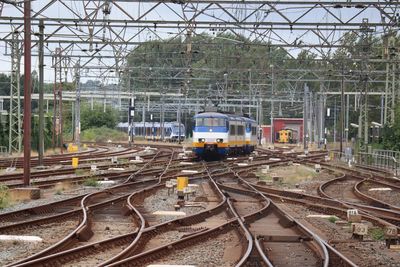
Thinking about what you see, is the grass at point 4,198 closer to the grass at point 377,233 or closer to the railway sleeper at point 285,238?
the railway sleeper at point 285,238

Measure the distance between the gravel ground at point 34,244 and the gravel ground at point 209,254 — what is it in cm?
208

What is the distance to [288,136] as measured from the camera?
101m

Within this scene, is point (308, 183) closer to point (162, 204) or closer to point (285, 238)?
point (162, 204)

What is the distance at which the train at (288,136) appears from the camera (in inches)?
3955

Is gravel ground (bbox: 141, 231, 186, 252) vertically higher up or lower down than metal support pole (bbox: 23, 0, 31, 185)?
lower down

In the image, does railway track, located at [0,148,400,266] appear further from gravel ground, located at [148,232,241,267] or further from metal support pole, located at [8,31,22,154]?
metal support pole, located at [8,31,22,154]

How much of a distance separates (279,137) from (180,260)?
93.3 meters

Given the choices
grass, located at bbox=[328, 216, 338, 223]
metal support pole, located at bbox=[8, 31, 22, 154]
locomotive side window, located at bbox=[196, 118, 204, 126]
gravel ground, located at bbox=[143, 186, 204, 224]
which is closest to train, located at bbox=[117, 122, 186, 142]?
metal support pole, located at bbox=[8, 31, 22, 154]

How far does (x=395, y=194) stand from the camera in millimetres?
24047

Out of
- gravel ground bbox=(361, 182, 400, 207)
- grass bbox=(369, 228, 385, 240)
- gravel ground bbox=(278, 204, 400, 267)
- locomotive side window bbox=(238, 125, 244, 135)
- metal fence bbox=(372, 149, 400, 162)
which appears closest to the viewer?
gravel ground bbox=(278, 204, 400, 267)

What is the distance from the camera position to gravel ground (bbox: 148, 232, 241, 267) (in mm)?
10719

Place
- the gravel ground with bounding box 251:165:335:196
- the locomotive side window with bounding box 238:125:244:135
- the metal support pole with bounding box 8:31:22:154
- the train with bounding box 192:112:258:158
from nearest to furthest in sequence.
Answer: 1. the gravel ground with bounding box 251:165:335:196
2. the metal support pole with bounding box 8:31:22:154
3. the train with bounding box 192:112:258:158
4. the locomotive side window with bounding box 238:125:244:135

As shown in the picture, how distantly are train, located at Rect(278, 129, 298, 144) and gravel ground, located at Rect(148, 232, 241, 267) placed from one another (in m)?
87.8

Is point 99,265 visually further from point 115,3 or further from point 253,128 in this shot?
point 253,128
